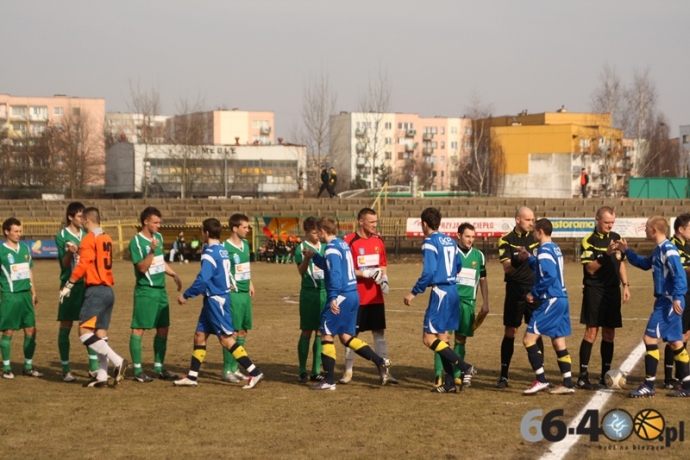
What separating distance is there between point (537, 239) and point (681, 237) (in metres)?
1.77

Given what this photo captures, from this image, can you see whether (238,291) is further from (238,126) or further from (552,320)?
(238,126)

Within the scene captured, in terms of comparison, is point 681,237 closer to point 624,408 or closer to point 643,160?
point 624,408

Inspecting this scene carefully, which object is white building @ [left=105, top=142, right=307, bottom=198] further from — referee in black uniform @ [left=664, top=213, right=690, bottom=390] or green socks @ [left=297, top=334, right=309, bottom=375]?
referee in black uniform @ [left=664, top=213, right=690, bottom=390]

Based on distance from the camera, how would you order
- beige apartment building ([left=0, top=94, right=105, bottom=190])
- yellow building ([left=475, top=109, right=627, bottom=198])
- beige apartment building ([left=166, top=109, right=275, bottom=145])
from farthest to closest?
beige apartment building ([left=166, top=109, right=275, bottom=145]) < yellow building ([left=475, top=109, right=627, bottom=198]) < beige apartment building ([left=0, top=94, right=105, bottom=190])

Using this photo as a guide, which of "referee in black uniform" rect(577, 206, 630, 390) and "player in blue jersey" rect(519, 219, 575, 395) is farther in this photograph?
"referee in black uniform" rect(577, 206, 630, 390)

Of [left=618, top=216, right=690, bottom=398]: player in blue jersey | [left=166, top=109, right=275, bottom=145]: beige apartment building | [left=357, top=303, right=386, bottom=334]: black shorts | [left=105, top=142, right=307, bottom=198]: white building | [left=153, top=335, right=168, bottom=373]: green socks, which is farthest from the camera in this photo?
[left=166, top=109, right=275, bottom=145]: beige apartment building

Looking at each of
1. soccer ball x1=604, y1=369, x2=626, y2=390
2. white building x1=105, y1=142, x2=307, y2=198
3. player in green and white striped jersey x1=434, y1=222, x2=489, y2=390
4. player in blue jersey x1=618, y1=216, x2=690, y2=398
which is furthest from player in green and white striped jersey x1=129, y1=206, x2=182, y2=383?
white building x1=105, y1=142, x2=307, y2=198

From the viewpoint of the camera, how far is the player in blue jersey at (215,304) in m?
10.4

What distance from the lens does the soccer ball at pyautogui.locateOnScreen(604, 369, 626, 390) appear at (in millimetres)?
10141

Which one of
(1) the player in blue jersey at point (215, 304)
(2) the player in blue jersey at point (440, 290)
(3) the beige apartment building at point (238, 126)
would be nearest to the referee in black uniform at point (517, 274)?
(2) the player in blue jersey at point (440, 290)

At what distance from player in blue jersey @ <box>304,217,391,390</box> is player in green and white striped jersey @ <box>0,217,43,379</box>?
3.99m

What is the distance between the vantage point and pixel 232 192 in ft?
277

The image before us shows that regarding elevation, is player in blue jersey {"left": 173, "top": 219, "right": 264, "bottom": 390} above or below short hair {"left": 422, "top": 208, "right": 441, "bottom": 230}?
below

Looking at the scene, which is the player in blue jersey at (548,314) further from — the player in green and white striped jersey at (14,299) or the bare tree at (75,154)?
the bare tree at (75,154)
